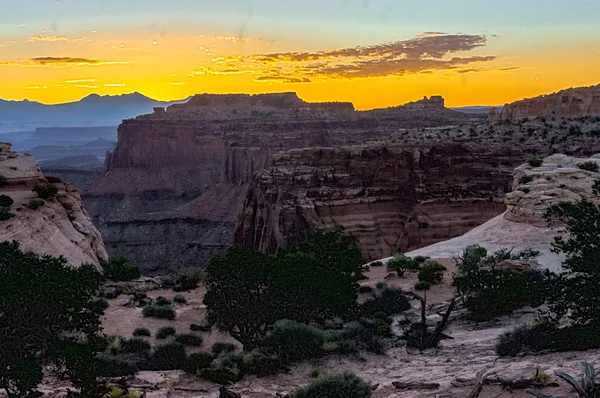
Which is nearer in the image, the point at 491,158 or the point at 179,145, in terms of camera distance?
the point at 491,158

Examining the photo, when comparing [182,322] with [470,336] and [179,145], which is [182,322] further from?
[179,145]

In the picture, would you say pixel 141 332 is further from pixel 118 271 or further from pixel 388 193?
pixel 388 193

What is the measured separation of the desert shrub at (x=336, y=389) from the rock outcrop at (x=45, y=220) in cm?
2027

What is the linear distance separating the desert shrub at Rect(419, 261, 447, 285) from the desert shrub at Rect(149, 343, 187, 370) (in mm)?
12271

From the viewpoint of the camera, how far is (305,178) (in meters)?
49.6

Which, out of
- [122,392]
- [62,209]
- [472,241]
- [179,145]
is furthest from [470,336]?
[179,145]

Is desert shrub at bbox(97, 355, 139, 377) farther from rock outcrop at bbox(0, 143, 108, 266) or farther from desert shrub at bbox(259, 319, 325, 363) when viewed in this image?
rock outcrop at bbox(0, 143, 108, 266)

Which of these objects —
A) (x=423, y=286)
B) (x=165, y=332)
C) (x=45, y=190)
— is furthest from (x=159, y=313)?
(x=45, y=190)

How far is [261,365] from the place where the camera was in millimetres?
13555

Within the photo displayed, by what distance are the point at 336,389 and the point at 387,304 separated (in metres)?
10.5

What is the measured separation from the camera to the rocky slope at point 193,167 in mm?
85312

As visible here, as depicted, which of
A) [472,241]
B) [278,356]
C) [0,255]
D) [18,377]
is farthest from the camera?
[472,241]

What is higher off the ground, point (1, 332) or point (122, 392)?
point (1, 332)

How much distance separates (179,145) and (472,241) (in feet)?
323
